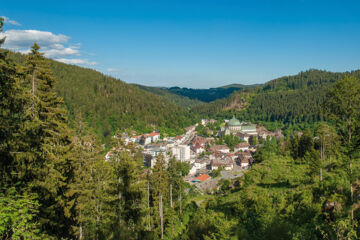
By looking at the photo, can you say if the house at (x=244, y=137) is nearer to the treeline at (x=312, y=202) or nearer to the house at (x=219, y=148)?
the house at (x=219, y=148)

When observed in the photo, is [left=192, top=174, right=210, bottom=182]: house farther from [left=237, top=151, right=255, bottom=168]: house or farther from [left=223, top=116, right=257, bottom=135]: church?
[left=223, top=116, right=257, bottom=135]: church

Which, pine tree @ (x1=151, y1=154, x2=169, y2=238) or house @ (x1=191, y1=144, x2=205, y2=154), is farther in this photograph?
house @ (x1=191, y1=144, x2=205, y2=154)

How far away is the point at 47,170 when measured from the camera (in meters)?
10.6

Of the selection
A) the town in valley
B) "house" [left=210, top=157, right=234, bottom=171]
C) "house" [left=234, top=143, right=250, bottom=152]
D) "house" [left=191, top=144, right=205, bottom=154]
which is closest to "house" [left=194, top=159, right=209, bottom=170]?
the town in valley

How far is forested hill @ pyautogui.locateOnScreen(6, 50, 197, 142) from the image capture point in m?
115

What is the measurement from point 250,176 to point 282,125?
12376cm

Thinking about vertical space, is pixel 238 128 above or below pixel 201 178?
above

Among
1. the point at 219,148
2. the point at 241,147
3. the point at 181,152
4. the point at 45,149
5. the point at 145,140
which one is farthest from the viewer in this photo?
the point at 145,140

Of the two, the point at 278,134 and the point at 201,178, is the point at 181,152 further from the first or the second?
the point at 278,134

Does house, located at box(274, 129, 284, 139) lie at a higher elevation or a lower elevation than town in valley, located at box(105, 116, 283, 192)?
higher

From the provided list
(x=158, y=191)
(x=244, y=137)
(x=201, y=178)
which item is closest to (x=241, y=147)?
(x=244, y=137)

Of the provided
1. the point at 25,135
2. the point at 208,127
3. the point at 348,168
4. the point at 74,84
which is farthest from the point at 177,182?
the point at 74,84

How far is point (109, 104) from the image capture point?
130250mm

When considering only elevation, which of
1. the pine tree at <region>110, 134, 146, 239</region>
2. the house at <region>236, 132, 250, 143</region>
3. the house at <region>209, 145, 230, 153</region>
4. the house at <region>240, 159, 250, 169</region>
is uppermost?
the pine tree at <region>110, 134, 146, 239</region>
